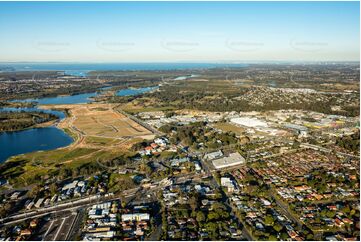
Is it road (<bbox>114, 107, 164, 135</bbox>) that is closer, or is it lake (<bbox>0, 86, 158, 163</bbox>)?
lake (<bbox>0, 86, 158, 163</bbox>)

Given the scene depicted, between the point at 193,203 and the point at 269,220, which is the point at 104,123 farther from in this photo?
the point at 269,220

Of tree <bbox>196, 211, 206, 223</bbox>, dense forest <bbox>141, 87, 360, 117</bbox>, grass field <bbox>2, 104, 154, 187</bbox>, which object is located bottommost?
dense forest <bbox>141, 87, 360, 117</bbox>

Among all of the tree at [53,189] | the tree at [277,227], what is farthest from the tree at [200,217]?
the tree at [53,189]

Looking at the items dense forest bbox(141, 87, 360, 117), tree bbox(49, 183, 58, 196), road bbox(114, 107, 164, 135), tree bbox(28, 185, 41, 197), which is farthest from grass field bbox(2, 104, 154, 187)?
dense forest bbox(141, 87, 360, 117)

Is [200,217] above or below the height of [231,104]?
above

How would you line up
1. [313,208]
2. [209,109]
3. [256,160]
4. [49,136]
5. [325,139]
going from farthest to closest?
[209,109] < [49,136] < [325,139] < [256,160] < [313,208]

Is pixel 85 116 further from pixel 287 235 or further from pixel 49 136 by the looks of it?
pixel 287 235

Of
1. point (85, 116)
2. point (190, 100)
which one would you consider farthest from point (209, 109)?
point (85, 116)

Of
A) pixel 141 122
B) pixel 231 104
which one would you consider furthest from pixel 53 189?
pixel 231 104

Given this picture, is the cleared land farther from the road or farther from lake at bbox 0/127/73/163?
lake at bbox 0/127/73/163
